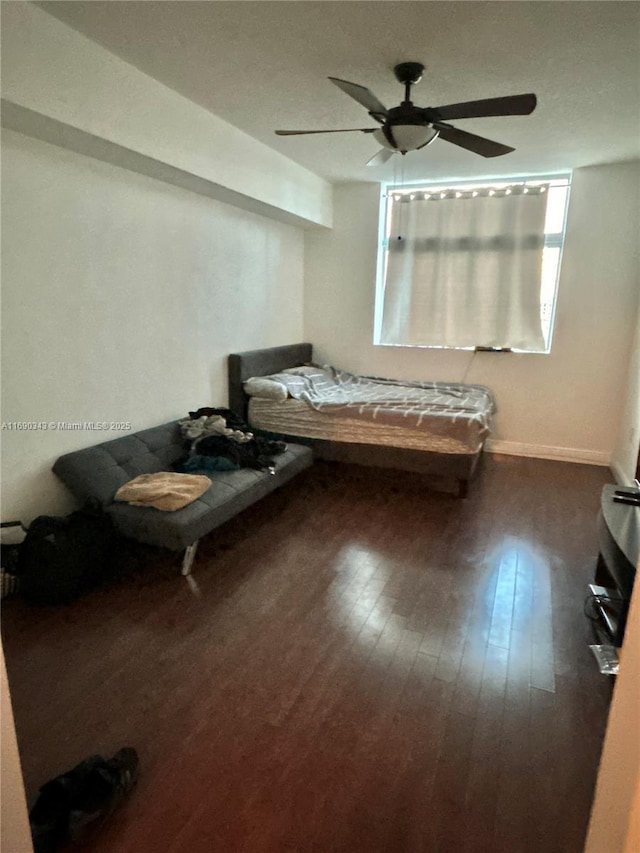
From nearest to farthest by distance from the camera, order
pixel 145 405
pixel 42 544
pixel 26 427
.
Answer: pixel 42 544, pixel 26 427, pixel 145 405

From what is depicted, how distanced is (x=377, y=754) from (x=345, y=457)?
253cm

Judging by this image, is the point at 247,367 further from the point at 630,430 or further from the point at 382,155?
the point at 630,430

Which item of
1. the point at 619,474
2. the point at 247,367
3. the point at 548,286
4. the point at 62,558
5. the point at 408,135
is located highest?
the point at 408,135

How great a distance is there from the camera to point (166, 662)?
203 cm

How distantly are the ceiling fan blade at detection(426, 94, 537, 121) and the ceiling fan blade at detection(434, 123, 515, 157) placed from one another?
125 millimetres

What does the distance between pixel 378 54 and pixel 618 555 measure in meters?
2.58

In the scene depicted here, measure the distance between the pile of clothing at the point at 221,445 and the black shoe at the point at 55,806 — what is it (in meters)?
1.89

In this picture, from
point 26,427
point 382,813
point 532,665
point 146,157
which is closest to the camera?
point 382,813

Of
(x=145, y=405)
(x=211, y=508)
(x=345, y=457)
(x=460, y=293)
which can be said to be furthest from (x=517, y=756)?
(x=460, y=293)

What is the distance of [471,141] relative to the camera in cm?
265

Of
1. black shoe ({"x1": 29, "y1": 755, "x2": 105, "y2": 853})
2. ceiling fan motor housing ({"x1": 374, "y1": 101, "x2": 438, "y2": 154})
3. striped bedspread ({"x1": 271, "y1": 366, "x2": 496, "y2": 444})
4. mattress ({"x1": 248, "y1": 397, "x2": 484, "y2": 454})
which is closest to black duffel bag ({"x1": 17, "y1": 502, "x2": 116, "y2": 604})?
black shoe ({"x1": 29, "y1": 755, "x2": 105, "y2": 853})

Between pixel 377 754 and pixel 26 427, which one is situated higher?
pixel 26 427

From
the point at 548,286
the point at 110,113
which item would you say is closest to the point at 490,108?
the point at 110,113

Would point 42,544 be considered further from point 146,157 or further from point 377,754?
point 146,157
